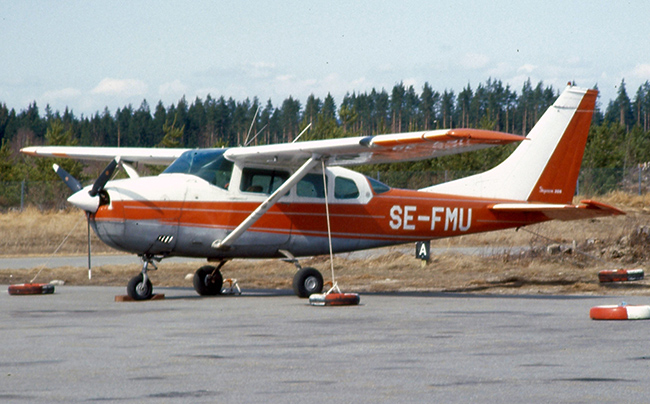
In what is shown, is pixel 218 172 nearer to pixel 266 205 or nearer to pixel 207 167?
pixel 207 167

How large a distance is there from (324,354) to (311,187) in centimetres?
778

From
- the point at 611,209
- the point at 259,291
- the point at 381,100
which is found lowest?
the point at 259,291

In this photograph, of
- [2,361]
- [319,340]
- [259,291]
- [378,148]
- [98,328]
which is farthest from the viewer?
[259,291]

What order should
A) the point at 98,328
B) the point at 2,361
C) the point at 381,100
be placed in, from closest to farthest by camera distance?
the point at 2,361
the point at 98,328
the point at 381,100

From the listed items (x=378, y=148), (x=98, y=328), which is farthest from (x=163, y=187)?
(x=98, y=328)

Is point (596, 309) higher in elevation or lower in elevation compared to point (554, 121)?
lower

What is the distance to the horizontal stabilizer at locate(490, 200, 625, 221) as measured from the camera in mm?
13586

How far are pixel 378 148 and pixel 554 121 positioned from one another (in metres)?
4.30

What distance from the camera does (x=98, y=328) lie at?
9062 millimetres

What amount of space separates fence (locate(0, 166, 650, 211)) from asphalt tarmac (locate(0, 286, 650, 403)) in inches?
1211

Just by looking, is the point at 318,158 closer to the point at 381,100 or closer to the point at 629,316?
the point at 629,316

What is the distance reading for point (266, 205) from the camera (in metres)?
13.6

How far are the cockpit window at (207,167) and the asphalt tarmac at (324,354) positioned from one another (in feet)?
9.27

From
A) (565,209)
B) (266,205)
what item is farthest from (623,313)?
(266,205)
